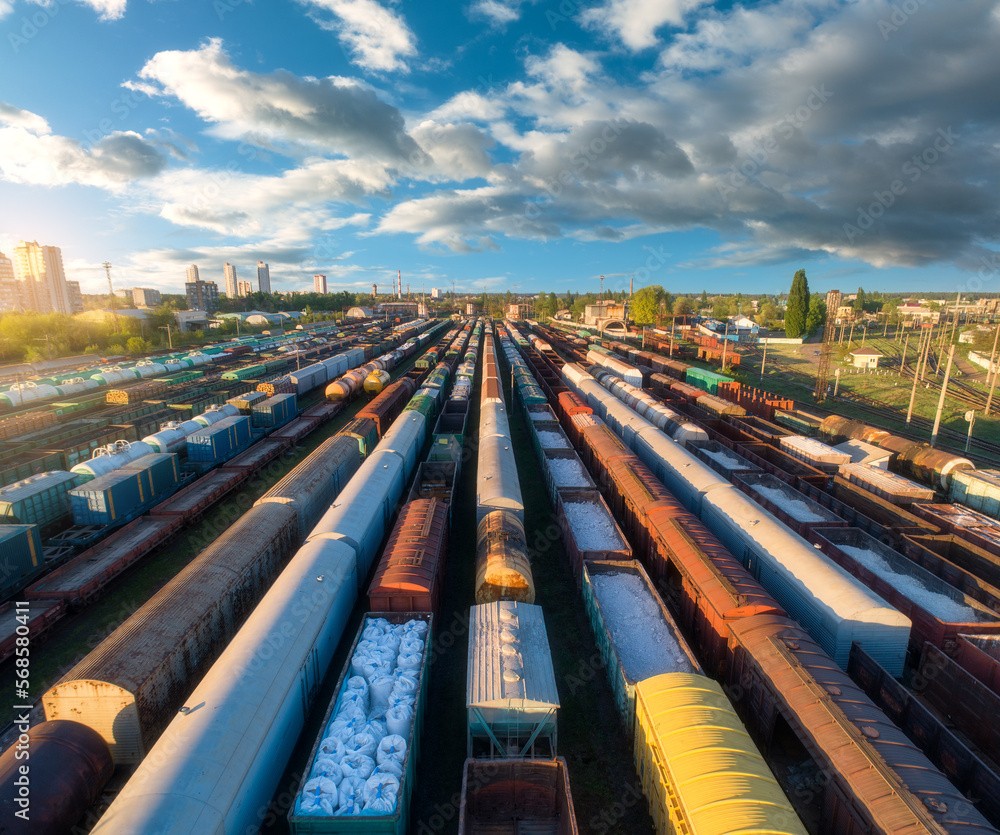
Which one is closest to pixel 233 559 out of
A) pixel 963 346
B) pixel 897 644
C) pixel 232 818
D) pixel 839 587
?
pixel 232 818

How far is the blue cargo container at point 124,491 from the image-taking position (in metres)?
20.4

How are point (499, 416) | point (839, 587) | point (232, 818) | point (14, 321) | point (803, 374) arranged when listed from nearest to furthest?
point (232, 818), point (839, 587), point (499, 416), point (803, 374), point (14, 321)

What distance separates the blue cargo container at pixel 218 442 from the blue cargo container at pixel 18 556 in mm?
10170

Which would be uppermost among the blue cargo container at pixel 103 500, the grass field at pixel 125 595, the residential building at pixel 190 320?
the residential building at pixel 190 320

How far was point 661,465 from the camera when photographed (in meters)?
25.5

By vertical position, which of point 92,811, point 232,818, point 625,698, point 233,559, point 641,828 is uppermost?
point 233,559

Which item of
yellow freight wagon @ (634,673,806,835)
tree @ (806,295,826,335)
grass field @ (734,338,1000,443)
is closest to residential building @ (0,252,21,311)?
grass field @ (734,338,1000,443)

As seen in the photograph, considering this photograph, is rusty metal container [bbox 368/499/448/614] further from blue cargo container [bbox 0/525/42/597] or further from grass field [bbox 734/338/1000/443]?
grass field [bbox 734/338/1000/443]

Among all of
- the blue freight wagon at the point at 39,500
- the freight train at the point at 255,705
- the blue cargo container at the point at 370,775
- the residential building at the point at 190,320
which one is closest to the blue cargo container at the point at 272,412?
the blue freight wagon at the point at 39,500

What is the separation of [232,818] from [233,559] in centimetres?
828

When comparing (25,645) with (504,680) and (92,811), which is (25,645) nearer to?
(92,811)

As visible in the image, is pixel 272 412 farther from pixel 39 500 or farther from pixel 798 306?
pixel 798 306

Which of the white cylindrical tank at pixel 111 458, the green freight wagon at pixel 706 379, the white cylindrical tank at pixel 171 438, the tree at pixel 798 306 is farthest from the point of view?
the tree at pixel 798 306

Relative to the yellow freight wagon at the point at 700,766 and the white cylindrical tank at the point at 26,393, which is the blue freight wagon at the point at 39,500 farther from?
the white cylindrical tank at the point at 26,393
